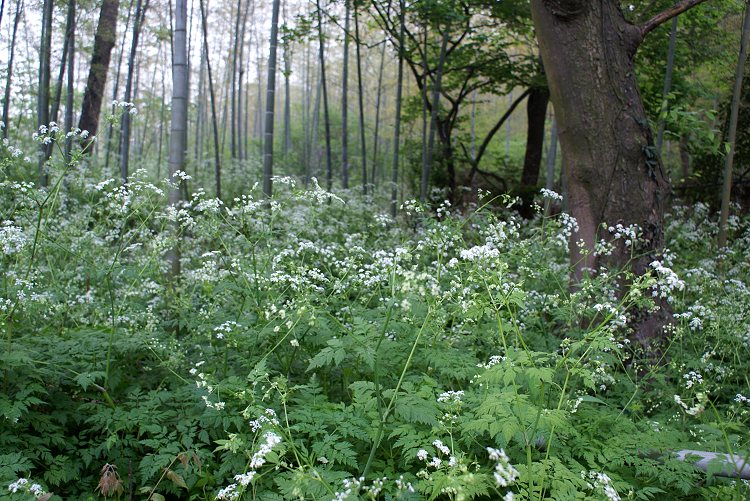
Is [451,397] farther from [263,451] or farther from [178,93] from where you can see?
[178,93]

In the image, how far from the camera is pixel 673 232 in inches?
297

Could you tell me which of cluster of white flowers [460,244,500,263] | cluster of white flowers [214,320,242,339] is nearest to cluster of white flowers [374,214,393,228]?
cluster of white flowers [214,320,242,339]

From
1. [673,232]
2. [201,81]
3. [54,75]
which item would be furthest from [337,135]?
[673,232]

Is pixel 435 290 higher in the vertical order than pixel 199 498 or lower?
higher

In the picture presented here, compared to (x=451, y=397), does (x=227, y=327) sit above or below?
above

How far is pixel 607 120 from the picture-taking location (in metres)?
4.29

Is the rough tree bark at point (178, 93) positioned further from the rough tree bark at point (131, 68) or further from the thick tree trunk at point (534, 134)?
the thick tree trunk at point (534, 134)

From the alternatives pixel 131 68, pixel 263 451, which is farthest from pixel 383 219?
pixel 131 68

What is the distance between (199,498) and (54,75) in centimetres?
1538

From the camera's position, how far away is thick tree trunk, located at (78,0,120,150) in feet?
30.9

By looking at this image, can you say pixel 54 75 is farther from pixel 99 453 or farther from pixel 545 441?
pixel 545 441

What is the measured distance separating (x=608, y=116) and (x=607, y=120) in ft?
0.10

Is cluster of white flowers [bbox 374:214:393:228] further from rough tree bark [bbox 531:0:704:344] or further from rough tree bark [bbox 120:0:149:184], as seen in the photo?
rough tree bark [bbox 120:0:149:184]

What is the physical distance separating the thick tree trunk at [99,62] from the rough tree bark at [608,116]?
26.1 ft
